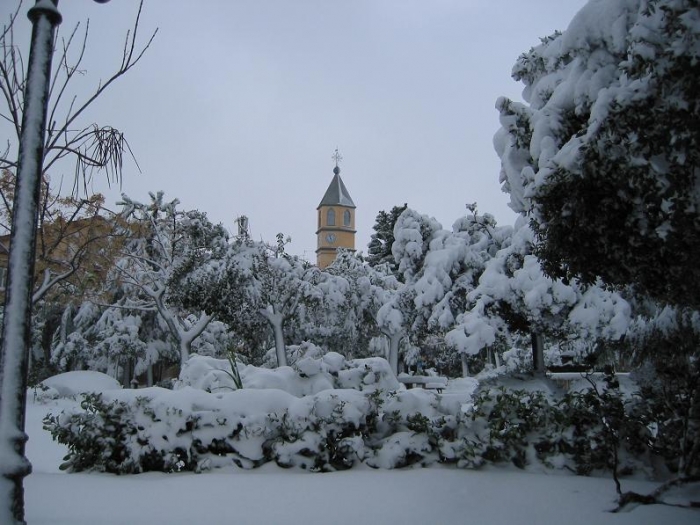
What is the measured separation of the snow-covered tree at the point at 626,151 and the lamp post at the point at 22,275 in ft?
11.6

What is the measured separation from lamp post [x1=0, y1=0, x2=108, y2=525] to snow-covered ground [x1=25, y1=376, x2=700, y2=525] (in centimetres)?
99

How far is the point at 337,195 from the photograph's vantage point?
75.2m

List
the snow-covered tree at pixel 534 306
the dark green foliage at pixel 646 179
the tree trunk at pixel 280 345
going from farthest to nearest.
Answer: the tree trunk at pixel 280 345, the snow-covered tree at pixel 534 306, the dark green foliage at pixel 646 179

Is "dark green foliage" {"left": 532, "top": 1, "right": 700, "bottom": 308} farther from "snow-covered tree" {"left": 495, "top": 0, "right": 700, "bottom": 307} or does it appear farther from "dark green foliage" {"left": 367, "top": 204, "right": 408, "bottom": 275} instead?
"dark green foliage" {"left": 367, "top": 204, "right": 408, "bottom": 275}

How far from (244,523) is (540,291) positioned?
8.61 meters

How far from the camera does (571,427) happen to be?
534cm

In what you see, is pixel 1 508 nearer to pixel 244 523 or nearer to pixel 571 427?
pixel 244 523

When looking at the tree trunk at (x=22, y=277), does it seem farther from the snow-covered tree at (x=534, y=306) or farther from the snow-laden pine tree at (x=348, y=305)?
the snow-laden pine tree at (x=348, y=305)

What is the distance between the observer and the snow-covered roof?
74312 mm

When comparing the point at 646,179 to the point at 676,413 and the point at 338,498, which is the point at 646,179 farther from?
the point at 338,498

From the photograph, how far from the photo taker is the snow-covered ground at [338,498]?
13.1 ft

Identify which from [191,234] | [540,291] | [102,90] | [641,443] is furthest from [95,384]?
[641,443]

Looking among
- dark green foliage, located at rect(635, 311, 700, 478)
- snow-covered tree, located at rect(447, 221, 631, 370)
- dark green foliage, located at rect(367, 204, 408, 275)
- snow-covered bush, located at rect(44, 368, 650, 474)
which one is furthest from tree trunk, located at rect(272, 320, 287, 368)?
dark green foliage, located at rect(367, 204, 408, 275)

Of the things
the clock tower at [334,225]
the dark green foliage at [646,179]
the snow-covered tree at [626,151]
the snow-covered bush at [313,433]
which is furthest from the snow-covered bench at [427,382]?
the clock tower at [334,225]
